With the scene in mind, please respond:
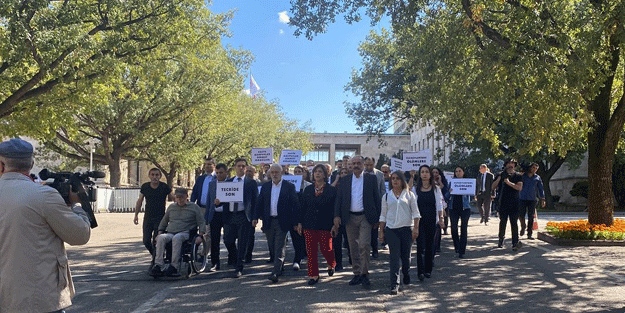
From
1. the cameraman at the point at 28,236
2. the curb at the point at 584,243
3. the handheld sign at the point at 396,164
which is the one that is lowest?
the curb at the point at 584,243

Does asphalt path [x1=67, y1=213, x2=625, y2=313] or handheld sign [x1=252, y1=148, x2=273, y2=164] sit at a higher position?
handheld sign [x1=252, y1=148, x2=273, y2=164]

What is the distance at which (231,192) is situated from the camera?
32.9 feet

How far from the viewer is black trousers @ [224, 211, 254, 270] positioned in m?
9.66

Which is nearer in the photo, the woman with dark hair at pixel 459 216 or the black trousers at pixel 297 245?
the black trousers at pixel 297 245

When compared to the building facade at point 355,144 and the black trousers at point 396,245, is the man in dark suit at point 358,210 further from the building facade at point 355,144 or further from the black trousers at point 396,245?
the building facade at point 355,144

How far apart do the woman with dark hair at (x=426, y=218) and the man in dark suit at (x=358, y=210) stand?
78 cm

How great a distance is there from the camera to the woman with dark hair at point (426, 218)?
9148mm

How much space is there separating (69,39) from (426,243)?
10.5m

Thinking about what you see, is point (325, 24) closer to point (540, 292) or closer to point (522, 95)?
point (522, 95)

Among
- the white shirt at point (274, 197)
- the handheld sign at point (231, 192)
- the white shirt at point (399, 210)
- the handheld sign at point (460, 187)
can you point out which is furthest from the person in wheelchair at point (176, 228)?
the handheld sign at point (460, 187)

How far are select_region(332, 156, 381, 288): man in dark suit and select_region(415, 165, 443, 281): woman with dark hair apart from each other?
0.78 metres

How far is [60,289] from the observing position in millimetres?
3621

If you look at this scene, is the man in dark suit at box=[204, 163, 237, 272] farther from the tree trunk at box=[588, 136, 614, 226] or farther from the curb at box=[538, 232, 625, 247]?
the tree trunk at box=[588, 136, 614, 226]

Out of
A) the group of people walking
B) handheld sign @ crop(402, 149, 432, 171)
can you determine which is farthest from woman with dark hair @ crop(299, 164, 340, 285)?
handheld sign @ crop(402, 149, 432, 171)
